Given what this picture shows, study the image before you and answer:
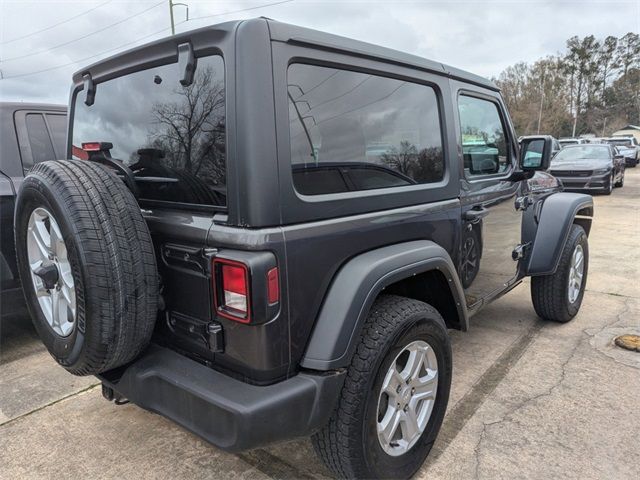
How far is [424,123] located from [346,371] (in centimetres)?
137

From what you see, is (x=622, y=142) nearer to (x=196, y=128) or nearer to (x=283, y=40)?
(x=283, y=40)

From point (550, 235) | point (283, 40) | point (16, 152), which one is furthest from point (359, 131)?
point (16, 152)

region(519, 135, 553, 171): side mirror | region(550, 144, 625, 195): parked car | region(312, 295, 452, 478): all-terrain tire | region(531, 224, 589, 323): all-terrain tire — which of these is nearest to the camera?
region(312, 295, 452, 478): all-terrain tire

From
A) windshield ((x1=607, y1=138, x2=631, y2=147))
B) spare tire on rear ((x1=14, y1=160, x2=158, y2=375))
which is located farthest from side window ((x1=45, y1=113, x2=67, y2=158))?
windshield ((x1=607, y1=138, x2=631, y2=147))

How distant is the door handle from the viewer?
2.69 metres

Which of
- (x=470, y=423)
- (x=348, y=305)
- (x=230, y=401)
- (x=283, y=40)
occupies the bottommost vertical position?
(x=470, y=423)

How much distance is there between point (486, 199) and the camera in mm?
2938

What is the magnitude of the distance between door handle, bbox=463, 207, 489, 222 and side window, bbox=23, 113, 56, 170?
11.2 ft

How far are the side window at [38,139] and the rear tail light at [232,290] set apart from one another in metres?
3.00

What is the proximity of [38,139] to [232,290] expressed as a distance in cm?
324

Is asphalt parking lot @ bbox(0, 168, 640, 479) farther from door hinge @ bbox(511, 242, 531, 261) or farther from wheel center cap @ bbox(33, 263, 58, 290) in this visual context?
wheel center cap @ bbox(33, 263, 58, 290)

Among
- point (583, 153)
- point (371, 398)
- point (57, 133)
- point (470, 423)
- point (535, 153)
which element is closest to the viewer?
point (371, 398)

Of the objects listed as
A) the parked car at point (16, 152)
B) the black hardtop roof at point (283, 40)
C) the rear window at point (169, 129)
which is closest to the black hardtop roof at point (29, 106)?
the parked car at point (16, 152)

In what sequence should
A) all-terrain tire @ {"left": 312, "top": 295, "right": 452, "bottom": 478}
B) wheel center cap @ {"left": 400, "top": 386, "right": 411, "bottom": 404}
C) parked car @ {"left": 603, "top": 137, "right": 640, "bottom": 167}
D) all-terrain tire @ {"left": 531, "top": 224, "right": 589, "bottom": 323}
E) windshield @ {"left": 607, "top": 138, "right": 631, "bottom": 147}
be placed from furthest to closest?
windshield @ {"left": 607, "top": 138, "right": 631, "bottom": 147}, parked car @ {"left": 603, "top": 137, "right": 640, "bottom": 167}, all-terrain tire @ {"left": 531, "top": 224, "right": 589, "bottom": 323}, wheel center cap @ {"left": 400, "top": 386, "right": 411, "bottom": 404}, all-terrain tire @ {"left": 312, "top": 295, "right": 452, "bottom": 478}
